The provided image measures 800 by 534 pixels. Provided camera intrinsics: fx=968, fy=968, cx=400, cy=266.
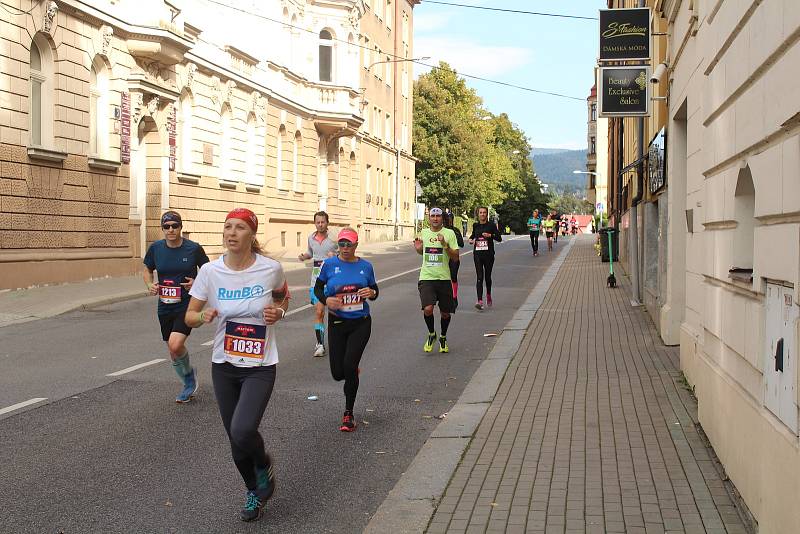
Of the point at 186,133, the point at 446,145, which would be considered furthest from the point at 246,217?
the point at 446,145

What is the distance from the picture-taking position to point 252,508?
5273 millimetres

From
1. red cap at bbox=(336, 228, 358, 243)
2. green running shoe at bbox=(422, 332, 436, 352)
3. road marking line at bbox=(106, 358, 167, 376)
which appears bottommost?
road marking line at bbox=(106, 358, 167, 376)

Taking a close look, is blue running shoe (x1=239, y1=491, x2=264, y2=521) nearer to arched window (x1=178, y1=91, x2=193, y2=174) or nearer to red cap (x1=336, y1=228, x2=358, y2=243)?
red cap (x1=336, y1=228, x2=358, y2=243)

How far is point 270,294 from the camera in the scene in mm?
5496

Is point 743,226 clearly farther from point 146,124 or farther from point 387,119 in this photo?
point 387,119

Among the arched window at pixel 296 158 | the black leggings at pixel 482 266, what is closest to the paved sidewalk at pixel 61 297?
the black leggings at pixel 482 266

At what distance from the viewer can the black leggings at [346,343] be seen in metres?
7.82

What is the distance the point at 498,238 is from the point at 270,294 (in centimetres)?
1264

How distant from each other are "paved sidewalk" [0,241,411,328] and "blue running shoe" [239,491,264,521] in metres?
10.9

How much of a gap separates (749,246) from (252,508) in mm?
3475

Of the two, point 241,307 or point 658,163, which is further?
point 658,163

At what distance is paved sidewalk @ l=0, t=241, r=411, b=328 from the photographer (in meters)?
16.2

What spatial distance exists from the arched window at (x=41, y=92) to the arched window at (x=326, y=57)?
2137 centimetres

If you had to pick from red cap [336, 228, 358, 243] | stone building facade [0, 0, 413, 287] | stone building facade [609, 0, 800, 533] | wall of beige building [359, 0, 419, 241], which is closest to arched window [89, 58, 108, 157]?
stone building facade [0, 0, 413, 287]
